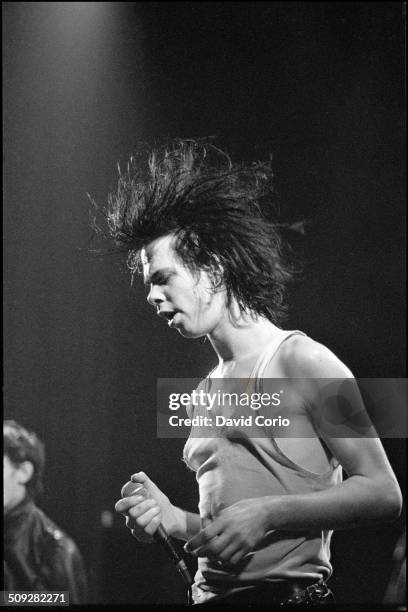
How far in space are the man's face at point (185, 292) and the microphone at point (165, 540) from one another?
406 mm

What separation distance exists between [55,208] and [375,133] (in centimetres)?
95

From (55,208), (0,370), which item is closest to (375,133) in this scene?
(55,208)

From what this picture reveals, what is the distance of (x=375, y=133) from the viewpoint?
2.11 m

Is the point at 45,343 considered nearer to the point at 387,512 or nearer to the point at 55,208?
the point at 55,208

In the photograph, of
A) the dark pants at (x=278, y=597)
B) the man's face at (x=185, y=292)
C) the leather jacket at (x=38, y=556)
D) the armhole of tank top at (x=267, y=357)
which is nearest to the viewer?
the dark pants at (x=278, y=597)

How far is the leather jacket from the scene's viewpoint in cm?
196

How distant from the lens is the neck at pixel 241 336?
177cm

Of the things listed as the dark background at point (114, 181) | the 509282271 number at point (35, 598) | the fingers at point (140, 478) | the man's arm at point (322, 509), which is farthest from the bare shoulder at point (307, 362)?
the 509282271 number at point (35, 598)

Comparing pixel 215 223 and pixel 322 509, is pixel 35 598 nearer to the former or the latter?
pixel 322 509

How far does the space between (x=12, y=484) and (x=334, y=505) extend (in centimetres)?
93

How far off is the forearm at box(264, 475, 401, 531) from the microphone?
0.23 metres

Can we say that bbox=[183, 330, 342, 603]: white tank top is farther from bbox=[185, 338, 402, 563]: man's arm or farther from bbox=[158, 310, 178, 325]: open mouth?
bbox=[158, 310, 178, 325]: open mouth

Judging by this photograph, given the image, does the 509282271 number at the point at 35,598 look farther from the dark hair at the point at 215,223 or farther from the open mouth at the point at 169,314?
the dark hair at the point at 215,223

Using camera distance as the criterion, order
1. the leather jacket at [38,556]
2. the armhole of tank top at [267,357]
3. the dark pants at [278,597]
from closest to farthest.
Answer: the dark pants at [278,597] → the armhole of tank top at [267,357] → the leather jacket at [38,556]
